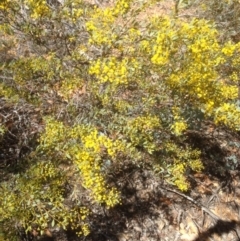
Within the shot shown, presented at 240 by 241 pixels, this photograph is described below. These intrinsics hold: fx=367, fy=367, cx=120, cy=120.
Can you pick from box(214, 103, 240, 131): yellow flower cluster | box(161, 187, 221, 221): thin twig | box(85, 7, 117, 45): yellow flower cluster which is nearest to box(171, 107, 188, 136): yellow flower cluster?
box(214, 103, 240, 131): yellow flower cluster

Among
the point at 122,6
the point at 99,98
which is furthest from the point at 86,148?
the point at 122,6

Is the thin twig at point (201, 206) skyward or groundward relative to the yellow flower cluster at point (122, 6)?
groundward

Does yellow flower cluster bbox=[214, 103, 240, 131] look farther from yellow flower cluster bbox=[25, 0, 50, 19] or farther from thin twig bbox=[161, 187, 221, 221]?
yellow flower cluster bbox=[25, 0, 50, 19]

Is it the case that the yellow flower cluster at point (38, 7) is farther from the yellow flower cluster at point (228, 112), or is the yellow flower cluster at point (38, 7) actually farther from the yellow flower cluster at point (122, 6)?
the yellow flower cluster at point (228, 112)

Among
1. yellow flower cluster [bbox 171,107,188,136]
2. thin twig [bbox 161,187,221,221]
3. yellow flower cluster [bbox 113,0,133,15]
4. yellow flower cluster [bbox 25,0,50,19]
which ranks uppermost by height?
yellow flower cluster [bbox 113,0,133,15]

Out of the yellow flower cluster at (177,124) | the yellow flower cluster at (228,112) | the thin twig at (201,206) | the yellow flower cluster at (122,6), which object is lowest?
the thin twig at (201,206)

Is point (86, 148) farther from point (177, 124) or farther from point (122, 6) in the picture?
point (122, 6)

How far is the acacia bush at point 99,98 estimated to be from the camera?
3400mm

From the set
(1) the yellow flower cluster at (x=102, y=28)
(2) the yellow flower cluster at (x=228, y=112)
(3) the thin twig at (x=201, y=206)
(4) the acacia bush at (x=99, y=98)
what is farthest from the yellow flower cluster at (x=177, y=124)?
(3) the thin twig at (x=201, y=206)

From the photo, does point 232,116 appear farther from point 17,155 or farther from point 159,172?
point 17,155

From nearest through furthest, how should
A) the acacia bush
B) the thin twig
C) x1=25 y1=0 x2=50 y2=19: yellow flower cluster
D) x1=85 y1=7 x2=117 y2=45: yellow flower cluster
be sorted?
the acacia bush < x1=85 y1=7 x2=117 y2=45: yellow flower cluster < x1=25 y1=0 x2=50 y2=19: yellow flower cluster < the thin twig

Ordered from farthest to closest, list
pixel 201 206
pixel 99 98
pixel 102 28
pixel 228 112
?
pixel 201 206
pixel 99 98
pixel 102 28
pixel 228 112

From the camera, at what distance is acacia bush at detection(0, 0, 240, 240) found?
11.2 feet

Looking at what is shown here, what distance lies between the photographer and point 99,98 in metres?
4.12
